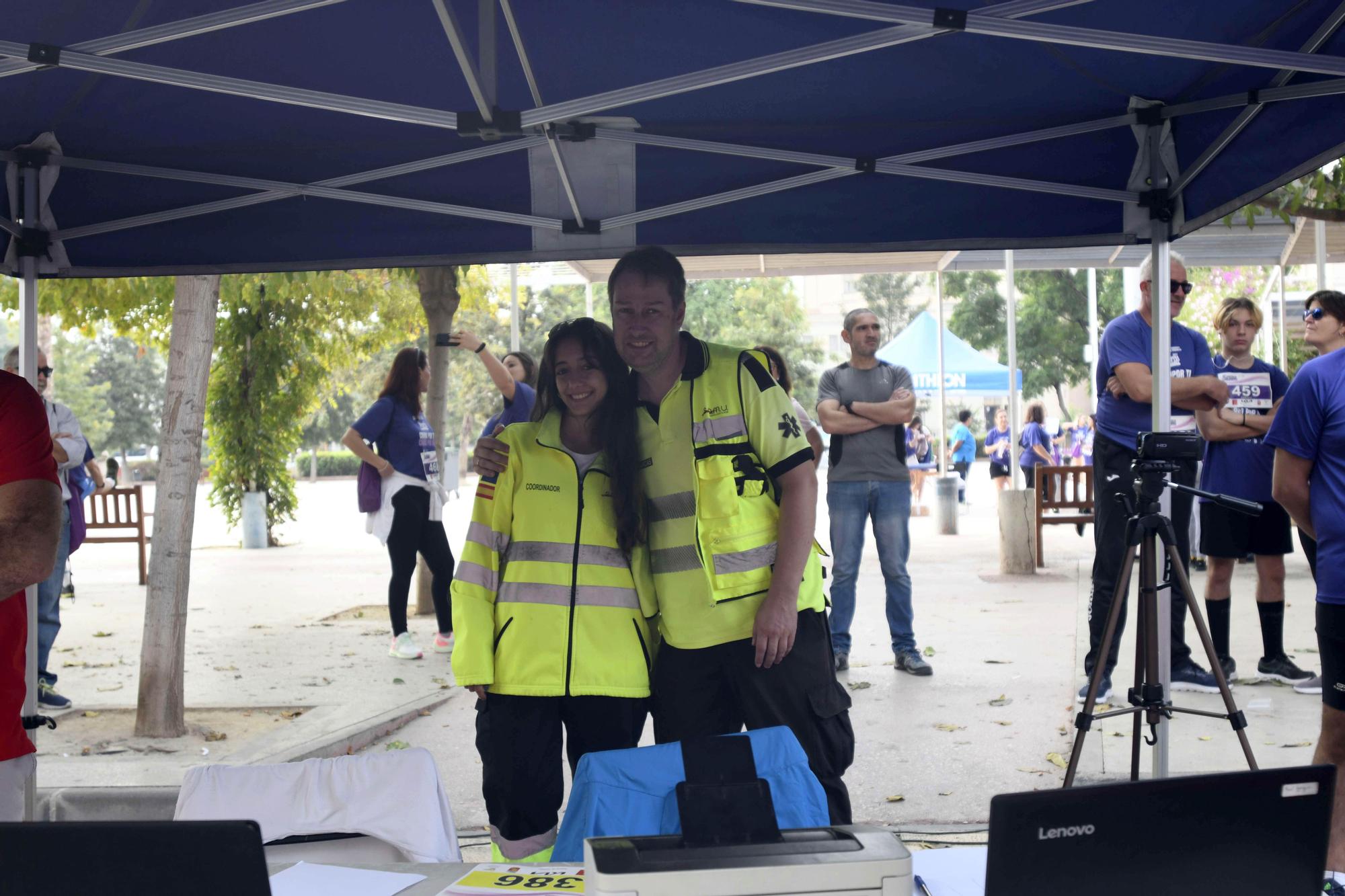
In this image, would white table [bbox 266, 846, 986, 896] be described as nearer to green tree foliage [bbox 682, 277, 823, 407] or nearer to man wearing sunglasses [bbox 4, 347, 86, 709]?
man wearing sunglasses [bbox 4, 347, 86, 709]

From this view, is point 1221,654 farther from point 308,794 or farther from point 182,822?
point 182,822

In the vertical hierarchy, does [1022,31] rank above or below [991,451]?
above

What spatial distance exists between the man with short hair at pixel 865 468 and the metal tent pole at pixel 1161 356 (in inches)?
92.2

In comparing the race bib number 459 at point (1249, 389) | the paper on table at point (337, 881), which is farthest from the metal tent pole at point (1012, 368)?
the paper on table at point (337, 881)

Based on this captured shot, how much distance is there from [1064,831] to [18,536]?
227cm

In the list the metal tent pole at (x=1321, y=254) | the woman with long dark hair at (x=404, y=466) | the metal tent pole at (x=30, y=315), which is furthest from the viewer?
the metal tent pole at (x=1321, y=254)

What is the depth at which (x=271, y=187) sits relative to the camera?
437cm

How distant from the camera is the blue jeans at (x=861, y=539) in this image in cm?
692

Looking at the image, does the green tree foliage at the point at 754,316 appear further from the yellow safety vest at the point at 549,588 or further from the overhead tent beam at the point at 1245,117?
the yellow safety vest at the point at 549,588

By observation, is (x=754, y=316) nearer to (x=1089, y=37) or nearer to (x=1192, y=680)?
(x=1192, y=680)

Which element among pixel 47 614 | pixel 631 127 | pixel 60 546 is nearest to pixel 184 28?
pixel 631 127

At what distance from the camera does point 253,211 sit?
4.58 meters

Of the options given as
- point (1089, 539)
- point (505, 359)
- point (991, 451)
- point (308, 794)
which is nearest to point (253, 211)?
point (308, 794)

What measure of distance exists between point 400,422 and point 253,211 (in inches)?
125
